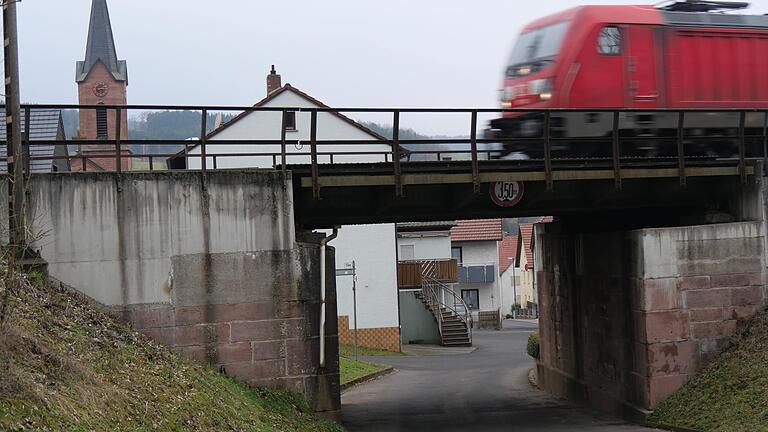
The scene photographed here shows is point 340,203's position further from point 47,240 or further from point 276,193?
point 47,240

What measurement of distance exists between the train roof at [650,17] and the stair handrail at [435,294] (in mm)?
26548

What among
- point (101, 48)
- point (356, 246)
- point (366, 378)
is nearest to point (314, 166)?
point (366, 378)

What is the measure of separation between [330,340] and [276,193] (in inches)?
109

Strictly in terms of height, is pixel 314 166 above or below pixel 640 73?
below

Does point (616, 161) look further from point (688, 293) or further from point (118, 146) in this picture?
point (118, 146)

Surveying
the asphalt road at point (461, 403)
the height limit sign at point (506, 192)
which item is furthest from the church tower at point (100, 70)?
the height limit sign at point (506, 192)

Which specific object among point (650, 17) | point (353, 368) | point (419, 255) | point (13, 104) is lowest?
point (353, 368)

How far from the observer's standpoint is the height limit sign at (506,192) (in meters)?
20.2

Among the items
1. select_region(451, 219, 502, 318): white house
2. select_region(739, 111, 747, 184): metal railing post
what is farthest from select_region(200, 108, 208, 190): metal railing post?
select_region(451, 219, 502, 318): white house

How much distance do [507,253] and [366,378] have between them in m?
67.1

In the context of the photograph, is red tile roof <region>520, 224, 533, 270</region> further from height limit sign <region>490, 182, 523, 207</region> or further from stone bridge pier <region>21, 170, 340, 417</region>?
stone bridge pier <region>21, 170, 340, 417</region>

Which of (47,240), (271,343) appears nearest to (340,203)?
(271,343)

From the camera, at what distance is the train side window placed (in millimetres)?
22703

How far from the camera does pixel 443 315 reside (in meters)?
50.0
